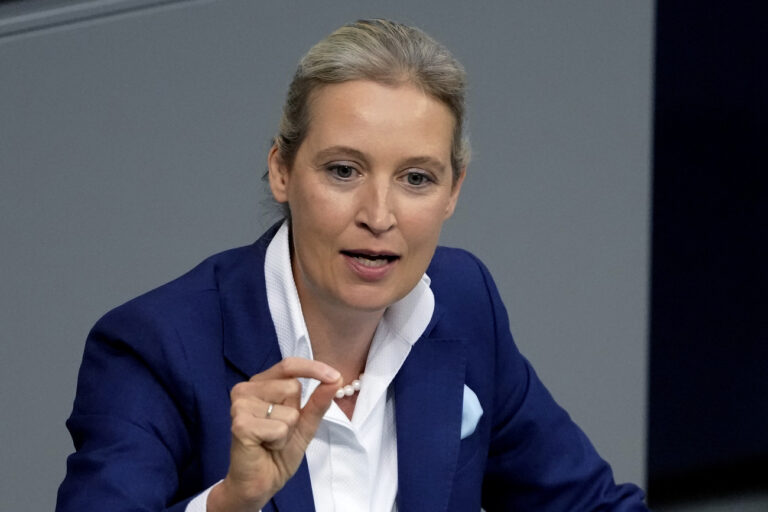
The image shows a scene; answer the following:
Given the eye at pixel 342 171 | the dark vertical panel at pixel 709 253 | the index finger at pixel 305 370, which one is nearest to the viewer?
the index finger at pixel 305 370

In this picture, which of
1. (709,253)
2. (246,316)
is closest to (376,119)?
(246,316)

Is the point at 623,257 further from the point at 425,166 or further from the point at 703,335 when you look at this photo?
the point at 425,166

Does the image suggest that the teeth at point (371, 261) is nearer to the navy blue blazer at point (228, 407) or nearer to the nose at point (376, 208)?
the nose at point (376, 208)

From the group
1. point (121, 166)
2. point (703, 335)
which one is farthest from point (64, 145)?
point (703, 335)

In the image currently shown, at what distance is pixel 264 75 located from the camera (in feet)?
9.00

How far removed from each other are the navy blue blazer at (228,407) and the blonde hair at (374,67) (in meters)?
0.20

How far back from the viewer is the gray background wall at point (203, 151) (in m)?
2.62

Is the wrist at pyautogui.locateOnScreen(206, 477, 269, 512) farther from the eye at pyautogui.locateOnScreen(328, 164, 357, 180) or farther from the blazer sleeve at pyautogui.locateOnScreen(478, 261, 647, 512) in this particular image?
the blazer sleeve at pyautogui.locateOnScreen(478, 261, 647, 512)

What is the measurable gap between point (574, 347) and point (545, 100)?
1.72 ft

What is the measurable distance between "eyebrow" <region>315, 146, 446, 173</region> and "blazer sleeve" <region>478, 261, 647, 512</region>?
334 millimetres

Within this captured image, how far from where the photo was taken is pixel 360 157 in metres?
1.85

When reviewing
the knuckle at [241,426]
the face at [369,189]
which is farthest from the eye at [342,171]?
the knuckle at [241,426]

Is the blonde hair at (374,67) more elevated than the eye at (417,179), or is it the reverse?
the blonde hair at (374,67)

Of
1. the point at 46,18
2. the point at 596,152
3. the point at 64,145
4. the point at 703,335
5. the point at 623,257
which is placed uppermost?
the point at 46,18
